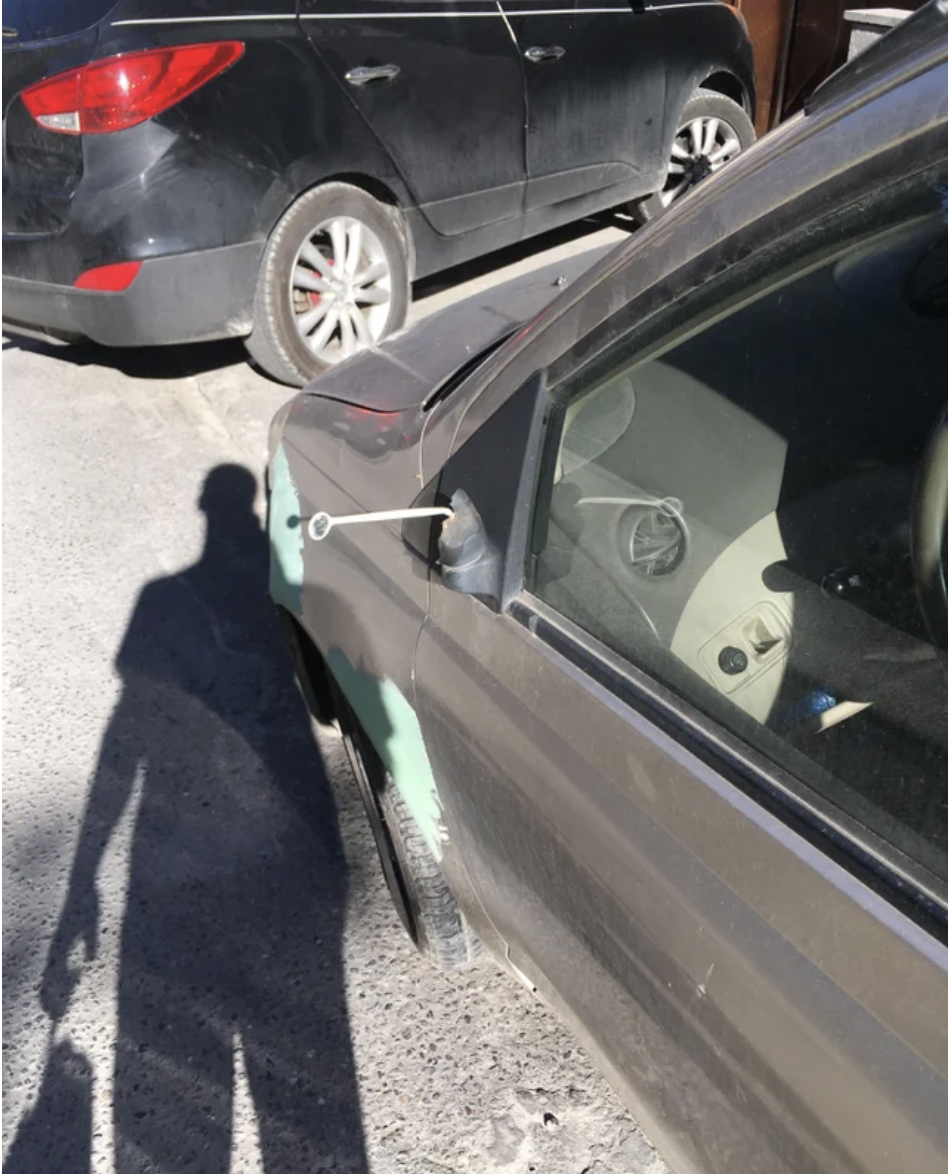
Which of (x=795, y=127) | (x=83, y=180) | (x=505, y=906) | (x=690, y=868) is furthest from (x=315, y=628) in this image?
(x=83, y=180)

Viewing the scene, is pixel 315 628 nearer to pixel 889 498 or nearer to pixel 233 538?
pixel 889 498

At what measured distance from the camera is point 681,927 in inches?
47.1

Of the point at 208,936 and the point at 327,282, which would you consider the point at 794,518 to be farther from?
the point at 327,282

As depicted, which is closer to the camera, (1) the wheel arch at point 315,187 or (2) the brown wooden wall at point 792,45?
(1) the wheel arch at point 315,187

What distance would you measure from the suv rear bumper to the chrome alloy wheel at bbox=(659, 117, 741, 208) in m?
2.62

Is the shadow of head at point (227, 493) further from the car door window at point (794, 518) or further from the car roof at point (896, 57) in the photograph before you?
the car roof at point (896, 57)

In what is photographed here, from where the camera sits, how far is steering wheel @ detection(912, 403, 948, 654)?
1171 mm

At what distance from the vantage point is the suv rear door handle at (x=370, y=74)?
4.07 metres

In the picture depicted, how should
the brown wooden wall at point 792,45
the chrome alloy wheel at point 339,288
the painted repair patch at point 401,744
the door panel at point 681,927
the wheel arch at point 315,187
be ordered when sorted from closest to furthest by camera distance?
the door panel at point 681,927
the painted repair patch at point 401,744
the wheel arch at point 315,187
the chrome alloy wheel at point 339,288
the brown wooden wall at point 792,45

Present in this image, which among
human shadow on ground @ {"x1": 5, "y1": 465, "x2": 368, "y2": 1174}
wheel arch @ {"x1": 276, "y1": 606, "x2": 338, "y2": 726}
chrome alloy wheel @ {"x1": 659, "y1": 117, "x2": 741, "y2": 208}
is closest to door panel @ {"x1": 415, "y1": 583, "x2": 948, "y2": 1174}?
human shadow on ground @ {"x1": 5, "y1": 465, "x2": 368, "y2": 1174}

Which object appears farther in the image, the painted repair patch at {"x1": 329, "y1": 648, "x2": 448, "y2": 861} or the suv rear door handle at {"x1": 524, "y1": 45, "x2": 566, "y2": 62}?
the suv rear door handle at {"x1": 524, "y1": 45, "x2": 566, "y2": 62}

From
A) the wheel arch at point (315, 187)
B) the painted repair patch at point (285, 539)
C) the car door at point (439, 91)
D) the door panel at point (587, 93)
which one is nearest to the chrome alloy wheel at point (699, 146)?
the door panel at point (587, 93)

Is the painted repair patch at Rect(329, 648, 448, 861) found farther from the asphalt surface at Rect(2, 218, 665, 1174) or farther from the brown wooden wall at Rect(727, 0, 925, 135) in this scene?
the brown wooden wall at Rect(727, 0, 925, 135)

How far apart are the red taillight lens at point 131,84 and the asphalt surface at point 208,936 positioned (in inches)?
56.2
